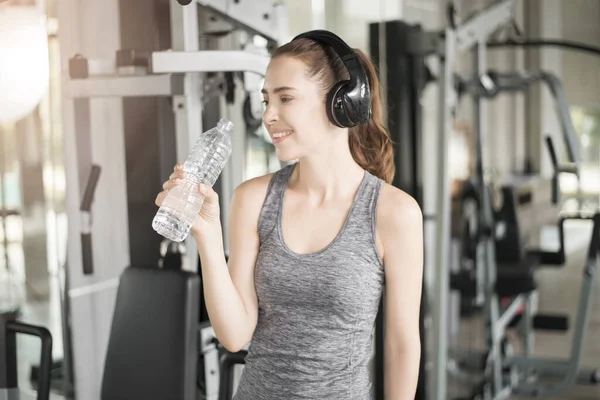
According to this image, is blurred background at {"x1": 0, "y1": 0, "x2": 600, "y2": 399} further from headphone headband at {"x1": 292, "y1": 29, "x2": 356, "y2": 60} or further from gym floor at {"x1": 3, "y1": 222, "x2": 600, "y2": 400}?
gym floor at {"x1": 3, "y1": 222, "x2": 600, "y2": 400}

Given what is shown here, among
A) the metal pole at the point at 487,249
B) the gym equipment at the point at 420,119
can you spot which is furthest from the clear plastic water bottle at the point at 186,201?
the metal pole at the point at 487,249

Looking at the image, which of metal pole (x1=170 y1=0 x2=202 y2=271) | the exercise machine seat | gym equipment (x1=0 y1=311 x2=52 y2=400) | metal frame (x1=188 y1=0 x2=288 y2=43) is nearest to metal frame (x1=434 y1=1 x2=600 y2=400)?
metal frame (x1=188 y1=0 x2=288 y2=43)

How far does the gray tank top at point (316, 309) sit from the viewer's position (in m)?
1.28

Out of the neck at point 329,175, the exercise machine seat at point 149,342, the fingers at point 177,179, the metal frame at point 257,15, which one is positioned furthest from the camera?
the metal frame at point 257,15

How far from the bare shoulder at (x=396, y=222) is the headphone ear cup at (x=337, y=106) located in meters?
0.17

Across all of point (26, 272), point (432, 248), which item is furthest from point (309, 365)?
point (432, 248)

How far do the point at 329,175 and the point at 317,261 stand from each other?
0.19m

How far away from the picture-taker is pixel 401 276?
1300 millimetres

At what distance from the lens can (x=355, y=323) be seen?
132 cm

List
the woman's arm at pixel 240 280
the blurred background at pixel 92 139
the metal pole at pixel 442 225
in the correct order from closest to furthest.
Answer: the woman's arm at pixel 240 280
the blurred background at pixel 92 139
the metal pole at pixel 442 225

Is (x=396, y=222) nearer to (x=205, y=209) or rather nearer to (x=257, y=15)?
(x=205, y=209)

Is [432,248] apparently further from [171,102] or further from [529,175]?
[171,102]

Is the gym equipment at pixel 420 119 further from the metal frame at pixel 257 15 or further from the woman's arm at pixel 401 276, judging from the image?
the woman's arm at pixel 401 276

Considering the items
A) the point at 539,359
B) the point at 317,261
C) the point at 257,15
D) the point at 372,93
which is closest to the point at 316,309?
the point at 317,261
